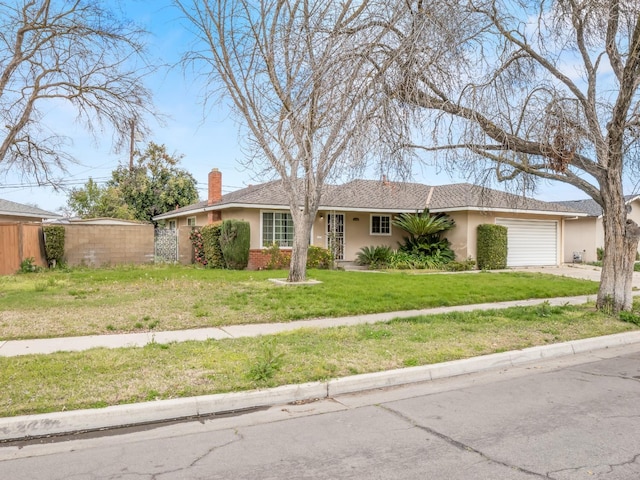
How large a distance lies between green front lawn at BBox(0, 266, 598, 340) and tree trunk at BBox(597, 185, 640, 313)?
294cm

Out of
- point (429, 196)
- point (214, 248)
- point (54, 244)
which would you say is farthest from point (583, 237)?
point (54, 244)

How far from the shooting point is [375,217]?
77.7 feet

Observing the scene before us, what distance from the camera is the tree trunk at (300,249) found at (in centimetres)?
1450

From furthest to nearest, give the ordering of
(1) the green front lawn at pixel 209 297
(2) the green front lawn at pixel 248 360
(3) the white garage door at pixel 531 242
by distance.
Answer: (3) the white garage door at pixel 531 242
(1) the green front lawn at pixel 209 297
(2) the green front lawn at pixel 248 360

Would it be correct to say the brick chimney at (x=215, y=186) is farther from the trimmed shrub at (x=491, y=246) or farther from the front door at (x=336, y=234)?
the trimmed shrub at (x=491, y=246)

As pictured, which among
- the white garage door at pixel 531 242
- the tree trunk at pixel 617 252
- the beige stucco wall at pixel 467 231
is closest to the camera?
the tree trunk at pixel 617 252

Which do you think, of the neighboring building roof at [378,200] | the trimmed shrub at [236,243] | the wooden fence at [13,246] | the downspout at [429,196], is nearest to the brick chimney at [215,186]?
the neighboring building roof at [378,200]

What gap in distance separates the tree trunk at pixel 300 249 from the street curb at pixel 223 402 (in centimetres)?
816

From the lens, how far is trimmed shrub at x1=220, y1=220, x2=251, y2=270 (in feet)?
62.3

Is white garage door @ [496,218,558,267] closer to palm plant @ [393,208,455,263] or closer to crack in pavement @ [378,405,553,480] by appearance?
palm plant @ [393,208,455,263]

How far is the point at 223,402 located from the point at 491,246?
18623 millimetres

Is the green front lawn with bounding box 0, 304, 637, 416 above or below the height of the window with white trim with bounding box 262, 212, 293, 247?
below

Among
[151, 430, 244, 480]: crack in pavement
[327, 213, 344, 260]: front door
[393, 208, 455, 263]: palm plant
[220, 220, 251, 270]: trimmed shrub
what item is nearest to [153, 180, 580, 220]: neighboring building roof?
[393, 208, 455, 263]: palm plant

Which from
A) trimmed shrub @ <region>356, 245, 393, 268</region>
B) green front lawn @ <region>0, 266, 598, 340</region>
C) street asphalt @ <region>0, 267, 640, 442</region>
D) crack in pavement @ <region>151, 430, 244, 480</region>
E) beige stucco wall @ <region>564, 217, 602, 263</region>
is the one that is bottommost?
crack in pavement @ <region>151, 430, 244, 480</region>
